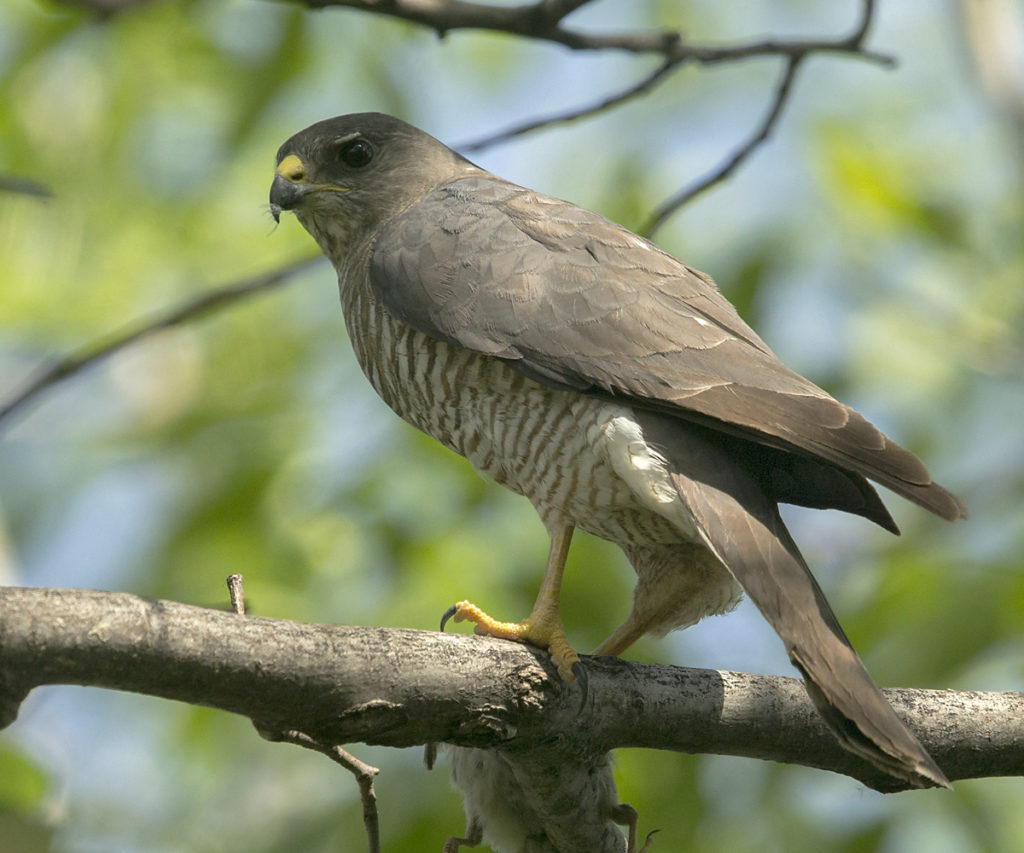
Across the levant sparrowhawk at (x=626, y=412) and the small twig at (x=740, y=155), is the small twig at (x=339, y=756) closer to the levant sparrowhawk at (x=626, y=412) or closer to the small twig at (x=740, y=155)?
the levant sparrowhawk at (x=626, y=412)

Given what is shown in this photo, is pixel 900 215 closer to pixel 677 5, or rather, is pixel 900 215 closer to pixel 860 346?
pixel 860 346

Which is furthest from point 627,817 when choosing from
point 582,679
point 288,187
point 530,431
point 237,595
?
point 288,187

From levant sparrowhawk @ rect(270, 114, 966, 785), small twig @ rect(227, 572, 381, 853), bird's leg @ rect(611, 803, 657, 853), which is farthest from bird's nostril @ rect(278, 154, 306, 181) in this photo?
bird's leg @ rect(611, 803, 657, 853)

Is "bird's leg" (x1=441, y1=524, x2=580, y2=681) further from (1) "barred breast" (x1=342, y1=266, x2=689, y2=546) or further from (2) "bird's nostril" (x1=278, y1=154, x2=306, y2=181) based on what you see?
(2) "bird's nostril" (x1=278, y1=154, x2=306, y2=181)

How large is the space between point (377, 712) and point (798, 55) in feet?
9.83

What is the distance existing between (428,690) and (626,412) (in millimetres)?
1029

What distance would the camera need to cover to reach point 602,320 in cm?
340

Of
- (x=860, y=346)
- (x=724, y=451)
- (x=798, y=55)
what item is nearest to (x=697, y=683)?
(x=724, y=451)

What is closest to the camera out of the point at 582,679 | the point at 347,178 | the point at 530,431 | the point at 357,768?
the point at 357,768

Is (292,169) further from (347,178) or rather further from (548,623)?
(548,623)

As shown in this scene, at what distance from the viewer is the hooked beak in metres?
4.26

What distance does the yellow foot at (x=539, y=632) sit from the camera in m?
2.95

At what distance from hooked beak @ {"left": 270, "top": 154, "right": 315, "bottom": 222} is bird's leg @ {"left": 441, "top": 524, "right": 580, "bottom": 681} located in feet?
5.40

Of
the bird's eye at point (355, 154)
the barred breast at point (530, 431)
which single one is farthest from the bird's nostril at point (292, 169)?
the barred breast at point (530, 431)
